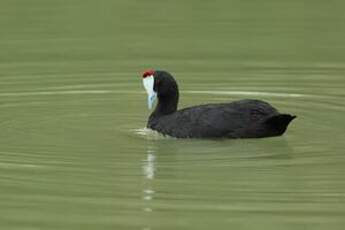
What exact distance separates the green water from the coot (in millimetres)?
129

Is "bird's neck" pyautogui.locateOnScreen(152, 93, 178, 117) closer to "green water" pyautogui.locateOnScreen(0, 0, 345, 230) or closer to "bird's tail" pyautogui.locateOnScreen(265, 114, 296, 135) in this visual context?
"green water" pyautogui.locateOnScreen(0, 0, 345, 230)

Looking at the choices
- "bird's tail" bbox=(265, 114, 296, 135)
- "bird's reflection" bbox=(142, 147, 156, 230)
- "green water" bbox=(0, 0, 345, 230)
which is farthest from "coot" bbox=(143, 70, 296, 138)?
"bird's reflection" bbox=(142, 147, 156, 230)

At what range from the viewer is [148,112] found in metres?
15.2

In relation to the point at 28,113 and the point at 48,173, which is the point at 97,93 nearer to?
the point at 28,113

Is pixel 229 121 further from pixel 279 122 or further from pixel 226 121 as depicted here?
pixel 279 122

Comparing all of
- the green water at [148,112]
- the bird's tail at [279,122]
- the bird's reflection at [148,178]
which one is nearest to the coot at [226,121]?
the bird's tail at [279,122]

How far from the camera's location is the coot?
13188mm

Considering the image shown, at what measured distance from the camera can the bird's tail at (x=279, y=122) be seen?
12961mm

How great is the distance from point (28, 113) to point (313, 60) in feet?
16.3

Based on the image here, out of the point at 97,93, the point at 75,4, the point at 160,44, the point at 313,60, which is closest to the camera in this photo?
the point at 97,93

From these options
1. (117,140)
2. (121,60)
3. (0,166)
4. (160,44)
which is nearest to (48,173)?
(0,166)

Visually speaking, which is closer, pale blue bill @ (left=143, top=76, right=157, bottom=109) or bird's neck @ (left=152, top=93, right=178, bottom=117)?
pale blue bill @ (left=143, top=76, right=157, bottom=109)

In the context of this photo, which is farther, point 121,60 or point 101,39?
point 101,39

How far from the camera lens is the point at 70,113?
48.8 ft
